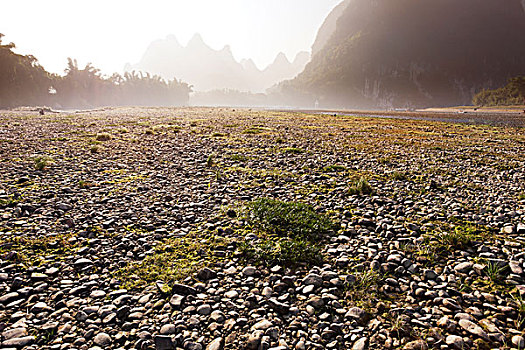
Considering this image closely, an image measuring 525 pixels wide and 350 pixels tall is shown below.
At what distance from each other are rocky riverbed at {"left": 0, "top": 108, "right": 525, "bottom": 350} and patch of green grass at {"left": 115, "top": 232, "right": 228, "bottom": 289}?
0.13 ft

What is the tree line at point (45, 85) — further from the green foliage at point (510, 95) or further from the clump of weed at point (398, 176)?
the green foliage at point (510, 95)

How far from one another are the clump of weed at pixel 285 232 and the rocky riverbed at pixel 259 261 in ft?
0.15

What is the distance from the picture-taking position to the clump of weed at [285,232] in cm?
668

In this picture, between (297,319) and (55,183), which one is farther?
(55,183)

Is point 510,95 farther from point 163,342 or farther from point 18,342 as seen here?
point 18,342

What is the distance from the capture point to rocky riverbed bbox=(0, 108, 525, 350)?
14.5ft

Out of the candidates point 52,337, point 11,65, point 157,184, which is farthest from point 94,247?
point 11,65

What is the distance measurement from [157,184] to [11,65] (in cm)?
13830

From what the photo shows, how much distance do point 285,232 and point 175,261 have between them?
3.24m

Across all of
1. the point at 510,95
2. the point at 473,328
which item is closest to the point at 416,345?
the point at 473,328

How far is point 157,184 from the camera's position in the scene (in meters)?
12.2

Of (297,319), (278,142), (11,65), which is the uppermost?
(11,65)

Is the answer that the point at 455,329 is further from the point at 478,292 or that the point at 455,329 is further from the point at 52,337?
the point at 52,337

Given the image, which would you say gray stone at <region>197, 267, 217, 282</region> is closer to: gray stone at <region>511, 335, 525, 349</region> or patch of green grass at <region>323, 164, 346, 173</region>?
gray stone at <region>511, 335, 525, 349</region>
